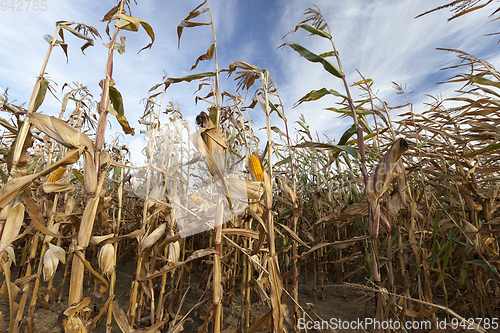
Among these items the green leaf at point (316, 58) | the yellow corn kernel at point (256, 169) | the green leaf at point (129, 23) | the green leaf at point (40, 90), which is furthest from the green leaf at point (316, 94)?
the green leaf at point (40, 90)

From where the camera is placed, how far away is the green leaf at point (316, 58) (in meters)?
1.45

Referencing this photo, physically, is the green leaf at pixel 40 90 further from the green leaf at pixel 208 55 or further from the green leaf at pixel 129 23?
the green leaf at pixel 208 55

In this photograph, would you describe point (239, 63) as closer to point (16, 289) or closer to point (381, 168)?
point (381, 168)

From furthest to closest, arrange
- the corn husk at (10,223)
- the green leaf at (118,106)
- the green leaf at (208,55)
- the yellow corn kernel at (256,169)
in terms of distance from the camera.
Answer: the yellow corn kernel at (256,169)
the green leaf at (208,55)
the green leaf at (118,106)
the corn husk at (10,223)

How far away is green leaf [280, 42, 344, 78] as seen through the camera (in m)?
1.45

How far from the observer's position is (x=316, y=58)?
4.94 feet

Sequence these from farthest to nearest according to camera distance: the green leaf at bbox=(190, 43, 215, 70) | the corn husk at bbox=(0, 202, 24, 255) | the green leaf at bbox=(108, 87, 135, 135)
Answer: the green leaf at bbox=(190, 43, 215, 70)
the green leaf at bbox=(108, 87, 135, 135)
the corn husk at bbox=(0, 202, 24, 255)

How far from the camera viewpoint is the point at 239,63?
138 centimetres

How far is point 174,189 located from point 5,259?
131 centimetres

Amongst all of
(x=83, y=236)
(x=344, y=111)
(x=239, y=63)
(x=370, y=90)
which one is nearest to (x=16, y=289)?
(x=83, y=236)

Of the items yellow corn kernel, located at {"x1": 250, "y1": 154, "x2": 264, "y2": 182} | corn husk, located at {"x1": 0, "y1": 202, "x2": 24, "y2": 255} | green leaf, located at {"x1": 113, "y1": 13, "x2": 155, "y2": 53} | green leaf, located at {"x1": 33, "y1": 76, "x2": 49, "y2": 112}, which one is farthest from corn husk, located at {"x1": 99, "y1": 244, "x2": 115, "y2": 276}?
green leaf, located at {"x1": 113, "y1": 13, "x2": 155, "y2": 53}

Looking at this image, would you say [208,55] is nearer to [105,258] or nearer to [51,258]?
[105,258]

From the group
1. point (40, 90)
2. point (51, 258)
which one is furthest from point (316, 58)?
point (51, 258)

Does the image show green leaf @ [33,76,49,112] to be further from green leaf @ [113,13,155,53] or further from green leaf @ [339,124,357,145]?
green leaf @ [339,124,357,145]
